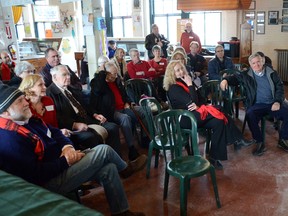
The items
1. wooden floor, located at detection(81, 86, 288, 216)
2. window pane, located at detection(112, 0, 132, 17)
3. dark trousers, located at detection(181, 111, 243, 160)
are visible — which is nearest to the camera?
wooden floor, located at detection(81, 86, 288, 216)

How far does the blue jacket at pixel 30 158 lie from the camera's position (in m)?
1.87

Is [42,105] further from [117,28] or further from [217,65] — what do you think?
[117,28]

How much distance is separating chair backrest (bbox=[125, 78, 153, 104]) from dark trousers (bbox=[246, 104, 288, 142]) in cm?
127

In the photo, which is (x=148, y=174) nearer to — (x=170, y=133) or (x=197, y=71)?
(x=170, y=133)

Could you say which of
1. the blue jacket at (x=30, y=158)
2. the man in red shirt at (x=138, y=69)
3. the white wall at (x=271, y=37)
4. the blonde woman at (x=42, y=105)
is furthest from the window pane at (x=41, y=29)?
the blue jacket at (x=30, y=158)

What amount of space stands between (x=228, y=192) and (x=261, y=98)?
1449 mm

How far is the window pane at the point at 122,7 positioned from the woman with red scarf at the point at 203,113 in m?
7.16

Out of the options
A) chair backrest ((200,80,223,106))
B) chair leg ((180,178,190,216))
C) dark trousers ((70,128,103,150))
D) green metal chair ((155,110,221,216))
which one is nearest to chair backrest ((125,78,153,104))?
chair backrest ((200,80,223,106))

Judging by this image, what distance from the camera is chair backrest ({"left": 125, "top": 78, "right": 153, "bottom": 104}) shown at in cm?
419

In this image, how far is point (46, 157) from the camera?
2.19m

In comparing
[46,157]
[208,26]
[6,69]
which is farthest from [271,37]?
[46,157]

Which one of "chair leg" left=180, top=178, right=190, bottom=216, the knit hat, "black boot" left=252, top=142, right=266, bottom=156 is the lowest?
"black boot" left=252, top=142, right=266, bottom=156

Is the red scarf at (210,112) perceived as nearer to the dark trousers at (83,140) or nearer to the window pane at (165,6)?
the dark trousers at (83,140)

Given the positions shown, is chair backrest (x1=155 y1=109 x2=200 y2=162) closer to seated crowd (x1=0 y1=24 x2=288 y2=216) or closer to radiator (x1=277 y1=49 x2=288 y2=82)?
seated crowd (x1=0 y1=24 x2=288 y2=216)
